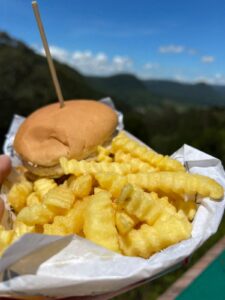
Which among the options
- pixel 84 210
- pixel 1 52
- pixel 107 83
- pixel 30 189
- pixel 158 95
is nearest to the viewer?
pixel 84 210

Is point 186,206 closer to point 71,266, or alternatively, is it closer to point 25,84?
point 71,266

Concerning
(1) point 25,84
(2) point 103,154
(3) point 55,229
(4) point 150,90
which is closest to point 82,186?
(3) point 55,229

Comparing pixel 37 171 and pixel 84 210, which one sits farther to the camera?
pixel 37 171

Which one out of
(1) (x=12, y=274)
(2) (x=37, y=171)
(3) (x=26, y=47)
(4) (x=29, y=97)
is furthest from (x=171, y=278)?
(3) (x=26, y=47)

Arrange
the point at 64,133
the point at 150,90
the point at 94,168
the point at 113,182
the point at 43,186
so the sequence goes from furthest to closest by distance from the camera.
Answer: the point at 150,90
the point at 64,133
the point at 43,186
the point at 94,168
the point at 113,182

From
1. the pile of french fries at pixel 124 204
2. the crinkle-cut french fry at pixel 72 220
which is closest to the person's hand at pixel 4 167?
the pile of french fries at pixel 124 204

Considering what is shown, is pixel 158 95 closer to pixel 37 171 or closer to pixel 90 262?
pixel 37 171
